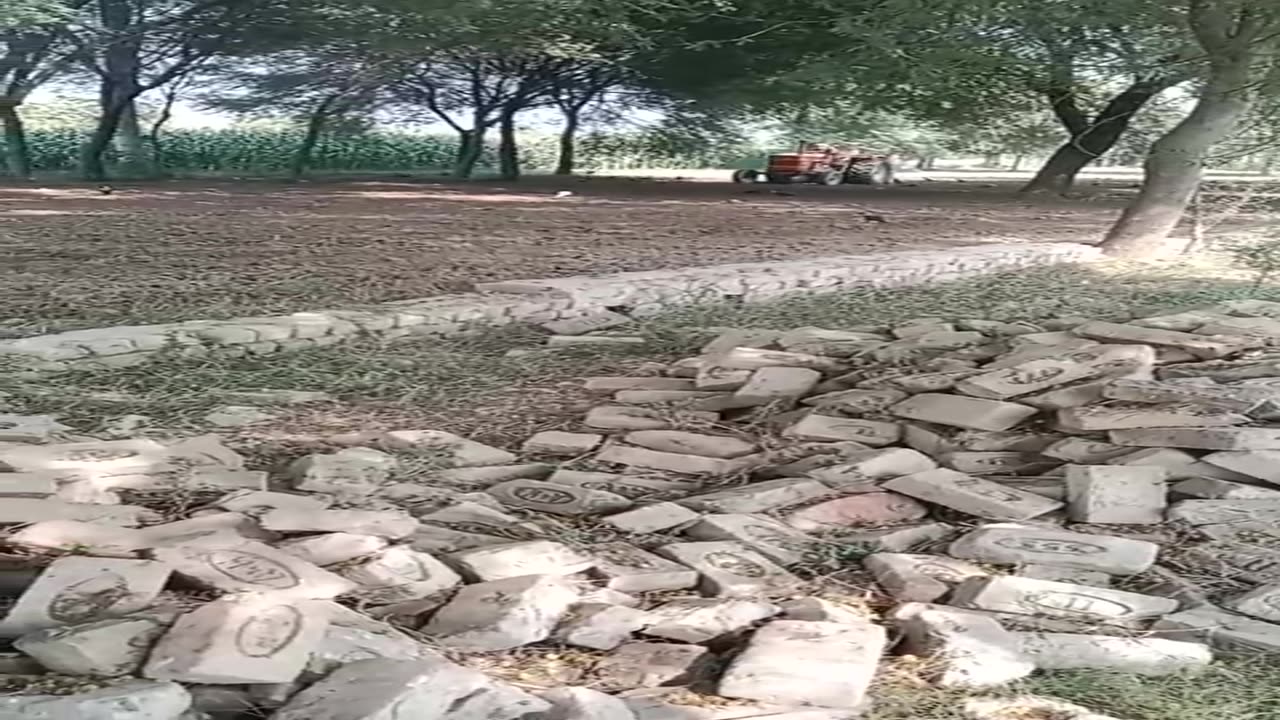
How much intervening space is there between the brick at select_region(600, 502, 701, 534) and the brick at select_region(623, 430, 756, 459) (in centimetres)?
73

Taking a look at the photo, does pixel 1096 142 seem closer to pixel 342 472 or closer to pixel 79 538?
pixel 342 472

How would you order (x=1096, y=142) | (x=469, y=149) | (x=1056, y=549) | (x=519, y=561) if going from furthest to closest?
(x=469, y=149)
(x=1096, y=142)
(x=1056, y=549)
(x=519, y=561)

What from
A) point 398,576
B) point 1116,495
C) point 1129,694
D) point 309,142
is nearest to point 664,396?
point 1116,495

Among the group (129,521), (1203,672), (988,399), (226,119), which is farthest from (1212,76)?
(226,119)

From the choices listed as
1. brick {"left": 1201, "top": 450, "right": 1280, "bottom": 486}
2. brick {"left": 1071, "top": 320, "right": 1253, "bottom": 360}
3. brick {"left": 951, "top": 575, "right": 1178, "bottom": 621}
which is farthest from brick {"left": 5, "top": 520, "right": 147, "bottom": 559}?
brick {"left": 1071, "top": 320, "right": 1253, "bottom": 360}

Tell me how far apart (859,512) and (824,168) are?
22707 millimetres

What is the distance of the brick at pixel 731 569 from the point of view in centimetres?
298

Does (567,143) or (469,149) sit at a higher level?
(567,143)

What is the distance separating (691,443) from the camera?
4.31 m

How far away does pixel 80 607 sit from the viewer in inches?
98.2

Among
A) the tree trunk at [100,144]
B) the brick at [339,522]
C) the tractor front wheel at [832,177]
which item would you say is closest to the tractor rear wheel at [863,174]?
the tractor front wheel at [832,177]

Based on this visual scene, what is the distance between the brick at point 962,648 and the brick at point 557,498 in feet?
3.53

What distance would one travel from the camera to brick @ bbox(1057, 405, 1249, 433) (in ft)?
13.0

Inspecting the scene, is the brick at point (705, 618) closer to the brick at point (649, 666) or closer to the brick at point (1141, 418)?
the brick at point (649, 666)
